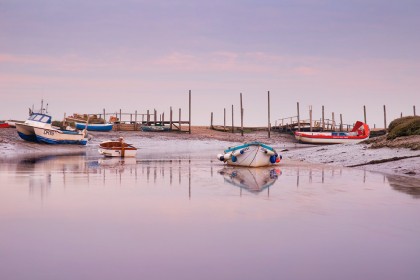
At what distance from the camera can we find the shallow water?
5305mm

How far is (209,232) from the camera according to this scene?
283 inches

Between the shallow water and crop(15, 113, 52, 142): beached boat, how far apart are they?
31.7 metres

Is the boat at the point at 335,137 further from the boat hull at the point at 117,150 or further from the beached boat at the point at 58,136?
the boat hull at the point at 117,150

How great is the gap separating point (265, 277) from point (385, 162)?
16144 mm

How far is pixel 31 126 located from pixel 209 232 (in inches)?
1524

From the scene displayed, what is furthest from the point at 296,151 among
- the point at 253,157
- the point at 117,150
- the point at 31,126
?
the point at 31,126

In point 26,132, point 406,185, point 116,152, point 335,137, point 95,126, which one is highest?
point 95,126

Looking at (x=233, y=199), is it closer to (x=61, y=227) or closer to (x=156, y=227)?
(x=156, y=227)

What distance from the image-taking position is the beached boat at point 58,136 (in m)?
43.2

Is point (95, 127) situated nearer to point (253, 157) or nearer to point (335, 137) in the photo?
point (335, 137)

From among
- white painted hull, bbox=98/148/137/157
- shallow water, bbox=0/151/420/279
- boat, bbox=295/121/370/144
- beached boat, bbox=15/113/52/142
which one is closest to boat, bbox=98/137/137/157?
white painted hull, bbox=98/148/137/157

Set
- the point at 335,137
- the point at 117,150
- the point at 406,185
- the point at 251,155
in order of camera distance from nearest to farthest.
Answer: the point at 406,185, the point at 251,155, the point at 117,150, the point at 335,137

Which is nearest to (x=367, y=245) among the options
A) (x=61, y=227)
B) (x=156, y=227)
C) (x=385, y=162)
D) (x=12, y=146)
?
(x=156, y=227)

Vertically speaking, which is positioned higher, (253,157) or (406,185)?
(253,157)
